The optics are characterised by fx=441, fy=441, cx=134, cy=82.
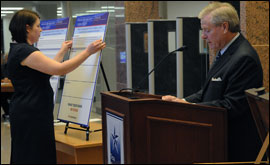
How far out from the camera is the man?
2.27 metres

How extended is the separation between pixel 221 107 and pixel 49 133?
1.46m

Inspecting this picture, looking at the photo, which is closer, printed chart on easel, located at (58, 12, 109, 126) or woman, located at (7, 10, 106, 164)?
woman, located at (7, 10, 106, 164)

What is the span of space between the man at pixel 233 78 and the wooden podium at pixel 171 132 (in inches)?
4.5

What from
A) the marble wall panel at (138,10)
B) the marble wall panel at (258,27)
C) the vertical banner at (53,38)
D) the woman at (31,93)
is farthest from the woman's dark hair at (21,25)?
the marble wall panel at (138,10)

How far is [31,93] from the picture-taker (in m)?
3.10

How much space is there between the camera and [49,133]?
320cm

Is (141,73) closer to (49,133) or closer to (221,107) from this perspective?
(49,133)

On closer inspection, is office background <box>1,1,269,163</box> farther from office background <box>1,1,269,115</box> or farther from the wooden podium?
the wooden podium

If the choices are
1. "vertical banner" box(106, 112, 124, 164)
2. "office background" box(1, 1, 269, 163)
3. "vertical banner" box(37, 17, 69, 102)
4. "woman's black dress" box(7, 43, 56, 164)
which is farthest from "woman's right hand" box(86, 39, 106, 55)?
"office background" box(1, 1, 269, 163)

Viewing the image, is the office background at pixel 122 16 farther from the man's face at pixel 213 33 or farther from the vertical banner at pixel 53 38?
the vertical banner at pixel 53 38

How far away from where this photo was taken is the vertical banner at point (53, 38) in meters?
4.25

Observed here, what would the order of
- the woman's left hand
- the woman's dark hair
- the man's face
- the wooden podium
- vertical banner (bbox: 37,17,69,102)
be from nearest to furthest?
the wooden podium, the man's face, the woman's dark hair, the woman's left hand, vertical banner (bbox: 37,17,69,102)

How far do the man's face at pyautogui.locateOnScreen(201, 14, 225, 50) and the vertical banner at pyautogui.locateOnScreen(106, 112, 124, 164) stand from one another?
2.38 feet

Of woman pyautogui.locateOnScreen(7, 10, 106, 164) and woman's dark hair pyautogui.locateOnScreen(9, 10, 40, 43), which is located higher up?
woman's dark hair pyautogui.locateOnScreen(9, 10, 40, 43)
